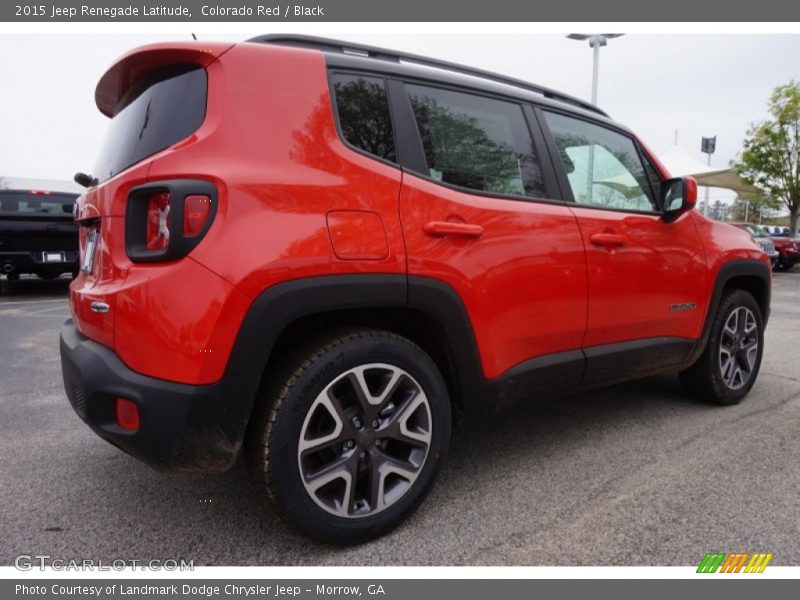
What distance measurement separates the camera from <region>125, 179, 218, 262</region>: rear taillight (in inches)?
65.7

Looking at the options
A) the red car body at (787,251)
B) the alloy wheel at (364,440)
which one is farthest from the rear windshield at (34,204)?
the red car body at (787,251)

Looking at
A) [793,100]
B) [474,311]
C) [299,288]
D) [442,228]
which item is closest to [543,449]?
[474,311]

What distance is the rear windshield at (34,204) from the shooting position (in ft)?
29.6

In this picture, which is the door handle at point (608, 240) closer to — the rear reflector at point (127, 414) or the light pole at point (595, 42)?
the rear reflector at point (127, 414)

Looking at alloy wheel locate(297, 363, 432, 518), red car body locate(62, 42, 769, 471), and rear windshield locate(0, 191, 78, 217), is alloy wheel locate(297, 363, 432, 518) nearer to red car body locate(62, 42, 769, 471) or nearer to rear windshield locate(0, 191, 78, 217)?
red car body locate(62, 42, 769, 471)

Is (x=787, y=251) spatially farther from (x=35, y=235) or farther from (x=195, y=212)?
(x=195, y=212)

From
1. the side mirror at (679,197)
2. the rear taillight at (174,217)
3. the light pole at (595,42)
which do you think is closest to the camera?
the rear taillight at (174,217)

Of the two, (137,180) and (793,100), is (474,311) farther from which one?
(793,100)

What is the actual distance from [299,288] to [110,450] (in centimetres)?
180

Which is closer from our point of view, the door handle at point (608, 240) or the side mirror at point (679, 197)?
the door handle at point (608, 240)

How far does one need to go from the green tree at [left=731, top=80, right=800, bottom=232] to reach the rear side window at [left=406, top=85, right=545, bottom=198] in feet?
75.8

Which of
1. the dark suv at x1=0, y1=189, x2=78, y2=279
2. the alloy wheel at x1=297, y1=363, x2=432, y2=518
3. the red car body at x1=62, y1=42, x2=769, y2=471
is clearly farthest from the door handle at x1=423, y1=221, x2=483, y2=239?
the dark suv at x1=0, y1=189, x2=78, y2=279

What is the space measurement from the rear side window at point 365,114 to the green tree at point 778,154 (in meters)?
23.8

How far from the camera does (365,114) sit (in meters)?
2.08
